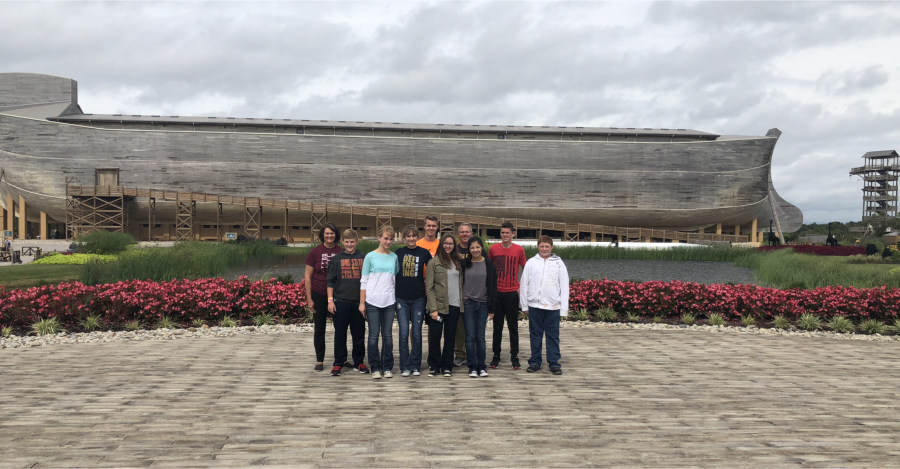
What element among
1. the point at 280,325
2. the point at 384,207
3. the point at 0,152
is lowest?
the point at 280,325

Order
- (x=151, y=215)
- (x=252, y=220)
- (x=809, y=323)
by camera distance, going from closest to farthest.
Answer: (x=809, y=323) → (x=252, y=220) → (x=151, y=215)

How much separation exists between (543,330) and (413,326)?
67.6 inches

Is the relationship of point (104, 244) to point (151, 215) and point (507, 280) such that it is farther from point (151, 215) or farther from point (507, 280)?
point (507, 280)

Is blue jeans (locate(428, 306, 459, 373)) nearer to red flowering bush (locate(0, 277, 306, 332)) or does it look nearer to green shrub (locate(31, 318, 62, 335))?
red flowering bush (locate(0, 277, 306, 332))

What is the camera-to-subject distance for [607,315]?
12.0 metres

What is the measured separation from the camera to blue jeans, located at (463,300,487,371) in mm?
7000

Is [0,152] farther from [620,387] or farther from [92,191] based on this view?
[620,387]

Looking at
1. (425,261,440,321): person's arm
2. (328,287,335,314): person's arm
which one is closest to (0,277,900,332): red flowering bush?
(328,287,335,314): person's arm

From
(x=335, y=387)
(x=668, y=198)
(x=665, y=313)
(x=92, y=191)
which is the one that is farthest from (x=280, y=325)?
(x=668, y=198)

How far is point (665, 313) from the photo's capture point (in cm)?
1215

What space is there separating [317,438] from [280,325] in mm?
6681

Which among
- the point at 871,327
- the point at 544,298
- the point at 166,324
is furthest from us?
the point at 871,327

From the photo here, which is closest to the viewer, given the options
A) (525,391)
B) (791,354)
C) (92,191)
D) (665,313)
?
(525,391)

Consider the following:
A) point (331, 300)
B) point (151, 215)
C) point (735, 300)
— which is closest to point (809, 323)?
point (735, 300)
